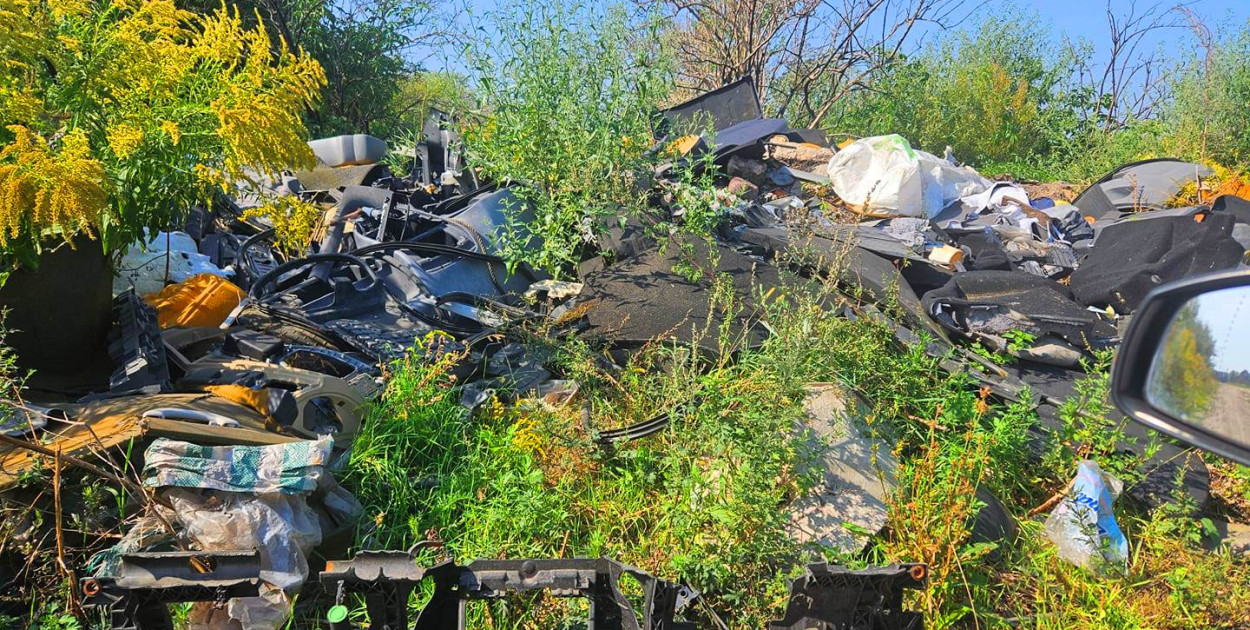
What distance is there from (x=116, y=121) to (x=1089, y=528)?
4301 millimetres

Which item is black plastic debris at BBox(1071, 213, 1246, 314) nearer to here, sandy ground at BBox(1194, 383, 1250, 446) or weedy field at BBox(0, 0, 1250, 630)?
weedy field at BBox(0, 0, 1250, 630)

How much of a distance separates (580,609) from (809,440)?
48.2 inches

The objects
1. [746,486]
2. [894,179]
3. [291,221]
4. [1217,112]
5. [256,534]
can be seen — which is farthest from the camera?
[1217,112]

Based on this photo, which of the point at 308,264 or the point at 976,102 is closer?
the point at 308,264

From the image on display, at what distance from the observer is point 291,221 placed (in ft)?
19.4

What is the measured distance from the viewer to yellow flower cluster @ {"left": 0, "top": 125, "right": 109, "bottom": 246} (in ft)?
9.66

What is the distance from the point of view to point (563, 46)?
5.45 m

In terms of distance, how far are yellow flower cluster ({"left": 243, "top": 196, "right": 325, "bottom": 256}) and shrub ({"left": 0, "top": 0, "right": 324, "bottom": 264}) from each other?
1.96 metres

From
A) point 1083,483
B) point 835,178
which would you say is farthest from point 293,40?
point 1083,483

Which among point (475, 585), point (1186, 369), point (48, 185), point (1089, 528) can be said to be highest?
point (48, 185)

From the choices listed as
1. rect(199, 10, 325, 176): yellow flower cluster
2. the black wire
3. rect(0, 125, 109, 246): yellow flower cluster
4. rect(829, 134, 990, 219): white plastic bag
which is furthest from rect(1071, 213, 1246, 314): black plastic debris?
rect(0, 125, 109, 246): yellow flower cluster

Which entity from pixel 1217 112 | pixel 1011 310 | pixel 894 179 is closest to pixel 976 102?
pixel 1217 112

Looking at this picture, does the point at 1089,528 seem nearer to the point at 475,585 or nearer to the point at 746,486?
the point at 746,486

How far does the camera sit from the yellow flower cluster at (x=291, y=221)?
19.0ft
